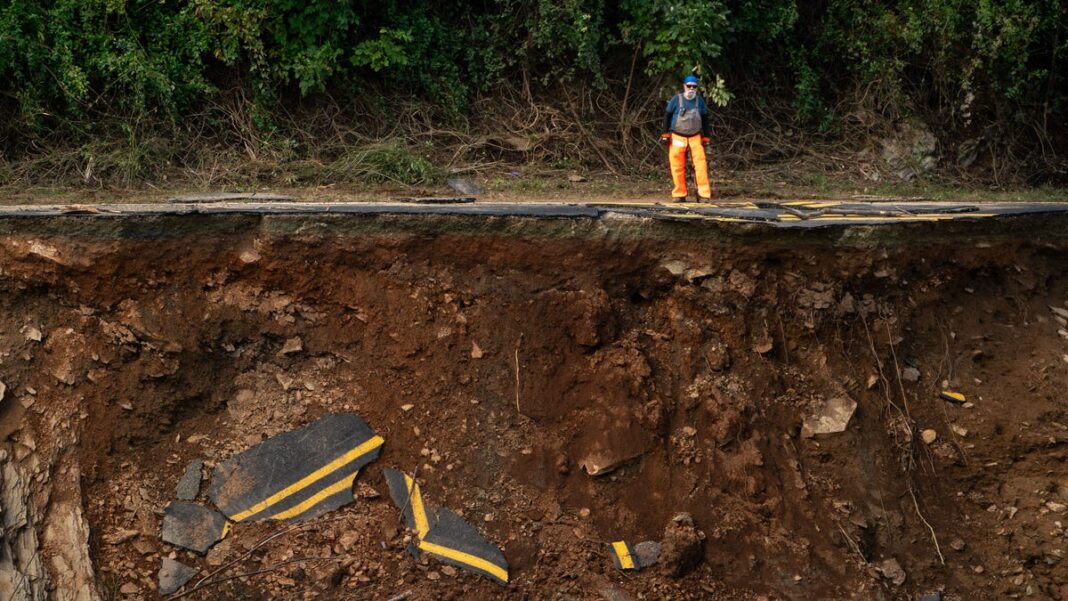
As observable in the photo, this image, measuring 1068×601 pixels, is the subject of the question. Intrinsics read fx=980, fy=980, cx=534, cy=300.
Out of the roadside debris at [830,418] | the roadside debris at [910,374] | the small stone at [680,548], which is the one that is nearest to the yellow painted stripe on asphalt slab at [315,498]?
the small stone at [680,548]

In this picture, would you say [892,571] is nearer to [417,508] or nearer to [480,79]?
[417,508]

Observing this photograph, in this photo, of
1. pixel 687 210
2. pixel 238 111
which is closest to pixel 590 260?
pixel 687 210

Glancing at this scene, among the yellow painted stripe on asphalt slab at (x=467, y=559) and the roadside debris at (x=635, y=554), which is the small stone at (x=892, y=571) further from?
the yellow painted stripe on asphalt slab at (x=467, y=559)

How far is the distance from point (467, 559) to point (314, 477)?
1.01 metres

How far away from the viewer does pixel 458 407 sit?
5.93 metres

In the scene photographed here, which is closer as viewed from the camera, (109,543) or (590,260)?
(109,543)

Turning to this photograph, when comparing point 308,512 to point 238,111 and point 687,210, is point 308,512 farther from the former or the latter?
point 238,111

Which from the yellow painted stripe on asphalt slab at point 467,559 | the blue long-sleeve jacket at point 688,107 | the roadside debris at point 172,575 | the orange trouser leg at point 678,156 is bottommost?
the yellow painted stripe on asphalt slab at point 467,559

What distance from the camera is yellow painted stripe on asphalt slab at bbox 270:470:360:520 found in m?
5.58

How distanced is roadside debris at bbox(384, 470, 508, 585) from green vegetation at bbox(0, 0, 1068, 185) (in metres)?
4.80

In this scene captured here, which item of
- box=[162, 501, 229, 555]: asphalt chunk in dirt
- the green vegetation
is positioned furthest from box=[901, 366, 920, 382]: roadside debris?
the green vegetation

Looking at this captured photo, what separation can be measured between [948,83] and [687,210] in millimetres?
6935

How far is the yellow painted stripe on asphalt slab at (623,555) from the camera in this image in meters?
5.62

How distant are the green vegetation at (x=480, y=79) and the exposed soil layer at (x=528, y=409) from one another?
4.12m
